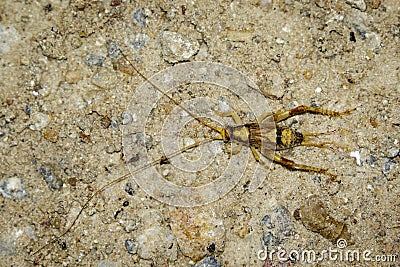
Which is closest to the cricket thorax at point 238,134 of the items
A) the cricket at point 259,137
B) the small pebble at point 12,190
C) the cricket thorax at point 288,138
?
the cricket at point 259,137

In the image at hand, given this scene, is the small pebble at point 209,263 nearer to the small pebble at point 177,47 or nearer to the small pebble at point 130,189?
the small pebble at point 130,189

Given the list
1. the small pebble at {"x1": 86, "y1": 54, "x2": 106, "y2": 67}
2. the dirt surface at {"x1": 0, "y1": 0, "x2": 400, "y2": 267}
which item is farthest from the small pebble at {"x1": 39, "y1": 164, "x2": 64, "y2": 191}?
the small pebble at {"x1": 86, "y1": 54, "x2": 106, "y2": 67}

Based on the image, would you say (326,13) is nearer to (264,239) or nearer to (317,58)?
(317,58)

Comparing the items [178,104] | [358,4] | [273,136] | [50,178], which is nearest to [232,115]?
[273,136]

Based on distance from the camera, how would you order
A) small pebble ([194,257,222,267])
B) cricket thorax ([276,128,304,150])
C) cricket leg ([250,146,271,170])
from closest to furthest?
small pebble ([194,257,222,267]), cricket thorax ([276,128,304,150]), cricket leg ([250,146,271,170])

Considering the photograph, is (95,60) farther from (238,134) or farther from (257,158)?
(257,158)

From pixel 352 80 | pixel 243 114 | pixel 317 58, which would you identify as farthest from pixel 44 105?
pixel 352 80

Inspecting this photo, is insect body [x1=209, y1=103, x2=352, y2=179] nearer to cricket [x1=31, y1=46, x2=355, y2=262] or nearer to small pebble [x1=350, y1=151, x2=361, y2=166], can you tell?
cricket [x1=31, y1=46, x2=355, y2=262]
